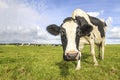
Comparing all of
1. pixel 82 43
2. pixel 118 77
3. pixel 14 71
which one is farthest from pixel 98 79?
pixel 14 71

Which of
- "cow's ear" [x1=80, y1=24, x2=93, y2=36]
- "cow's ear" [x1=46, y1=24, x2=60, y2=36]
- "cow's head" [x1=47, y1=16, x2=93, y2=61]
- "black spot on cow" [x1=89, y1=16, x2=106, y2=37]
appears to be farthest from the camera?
"black spot on cow" [x1=89, y1=16, x2=106, y2=37]

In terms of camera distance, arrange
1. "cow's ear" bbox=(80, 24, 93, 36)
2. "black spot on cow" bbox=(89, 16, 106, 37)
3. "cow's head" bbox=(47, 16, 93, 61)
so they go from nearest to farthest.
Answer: "cow's head" bbox=(47, 16, 93, 61) < "cow's ear" bbox=(80, 24, 93, 36) < "black spot on cow" bbox=(89, 16, 106, 37)

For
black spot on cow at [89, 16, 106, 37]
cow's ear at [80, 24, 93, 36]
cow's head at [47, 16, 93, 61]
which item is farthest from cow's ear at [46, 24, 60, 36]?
black spot on cow at [89, 16, 106, 37]

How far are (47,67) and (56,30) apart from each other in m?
3.34

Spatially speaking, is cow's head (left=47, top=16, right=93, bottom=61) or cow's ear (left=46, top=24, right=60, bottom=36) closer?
cow's head (left=47, top=16, right=93, bottom=61)

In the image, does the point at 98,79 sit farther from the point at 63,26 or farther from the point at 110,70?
the point at 63,26

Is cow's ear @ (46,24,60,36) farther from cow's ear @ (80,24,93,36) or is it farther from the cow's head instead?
cow's ear @ (80,24,93,36)

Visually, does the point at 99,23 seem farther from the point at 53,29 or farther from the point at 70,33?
the point at 70,33

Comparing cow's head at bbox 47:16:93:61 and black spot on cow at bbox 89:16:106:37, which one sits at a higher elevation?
black spot on cow at bbox 89:16:106:37

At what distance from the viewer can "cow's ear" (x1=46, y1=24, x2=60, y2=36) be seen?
43.2ft

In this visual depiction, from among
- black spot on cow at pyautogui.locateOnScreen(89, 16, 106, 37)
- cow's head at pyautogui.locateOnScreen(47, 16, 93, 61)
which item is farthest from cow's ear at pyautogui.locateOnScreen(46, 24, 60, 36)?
black spot on cow at pyautogui.locateOnScreen(89, 16, 106, 37)

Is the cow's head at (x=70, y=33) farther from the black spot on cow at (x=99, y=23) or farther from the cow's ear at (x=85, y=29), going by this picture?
the black spot on cow at (x=99, y=23)

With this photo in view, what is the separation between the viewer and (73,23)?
1259 cm

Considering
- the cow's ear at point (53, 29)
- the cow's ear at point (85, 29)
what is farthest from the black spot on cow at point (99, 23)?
the cow's ear at point (53, 29)
